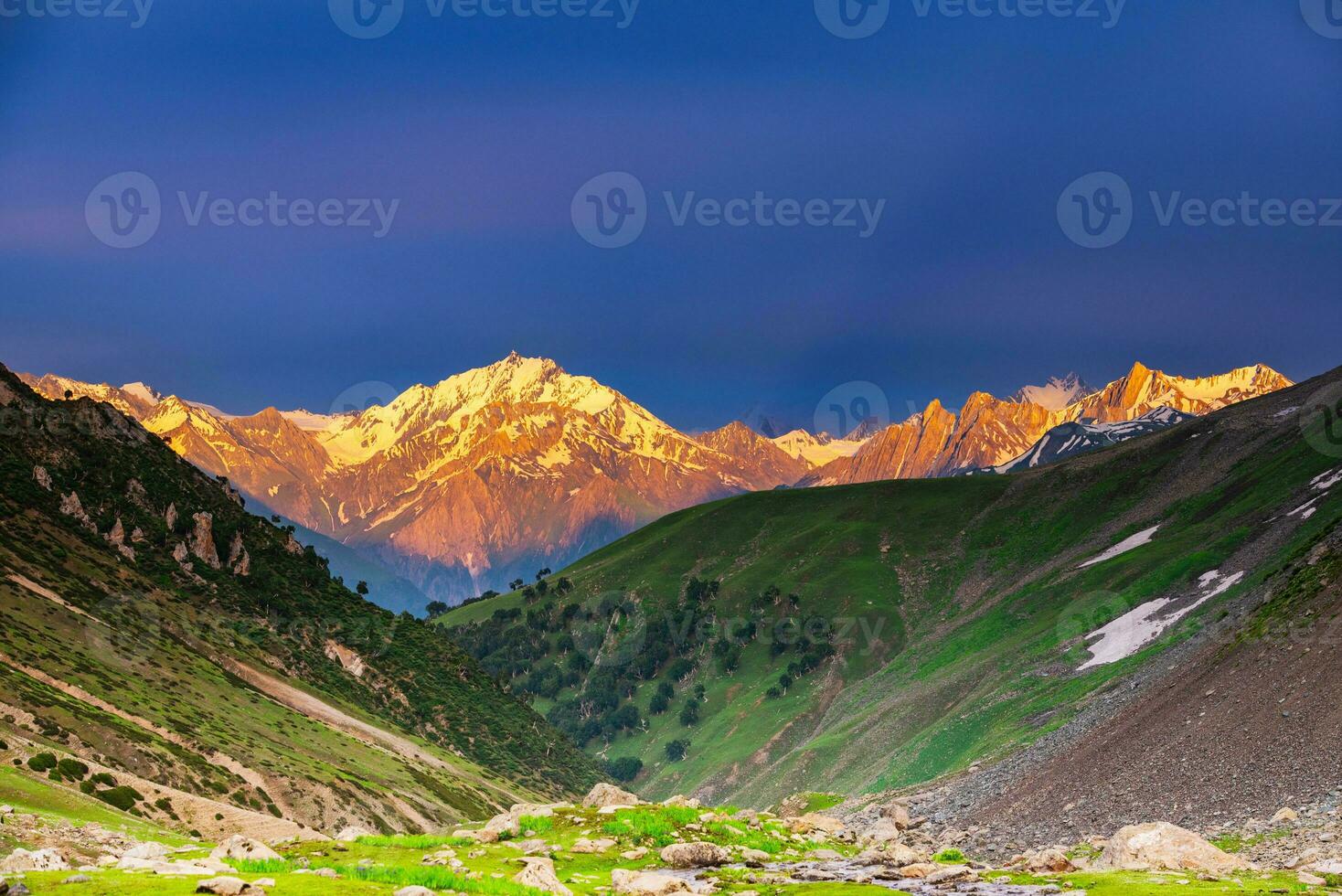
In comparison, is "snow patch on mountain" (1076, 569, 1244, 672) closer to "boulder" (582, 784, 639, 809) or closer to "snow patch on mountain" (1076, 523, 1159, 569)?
"snow patch on mountain" (1076, 523, 1159, 569)

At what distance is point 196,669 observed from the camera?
125000 mm

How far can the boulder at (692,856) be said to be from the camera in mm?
44312

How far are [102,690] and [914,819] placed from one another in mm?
71247

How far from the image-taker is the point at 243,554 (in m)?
181

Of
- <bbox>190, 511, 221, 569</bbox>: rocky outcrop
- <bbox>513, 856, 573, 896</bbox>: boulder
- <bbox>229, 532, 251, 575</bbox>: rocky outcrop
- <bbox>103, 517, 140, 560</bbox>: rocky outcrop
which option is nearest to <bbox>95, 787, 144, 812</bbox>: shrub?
<bbox>513, 856, 573, 896</bbox>: boulder

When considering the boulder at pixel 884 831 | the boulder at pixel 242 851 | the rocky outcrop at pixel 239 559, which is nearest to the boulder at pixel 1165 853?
the boulder at pixel 884 831

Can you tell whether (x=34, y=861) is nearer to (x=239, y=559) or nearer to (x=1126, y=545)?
(x=239, y=559)

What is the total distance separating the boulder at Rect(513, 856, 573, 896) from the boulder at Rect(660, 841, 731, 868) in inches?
355

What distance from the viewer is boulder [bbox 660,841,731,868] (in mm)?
44312

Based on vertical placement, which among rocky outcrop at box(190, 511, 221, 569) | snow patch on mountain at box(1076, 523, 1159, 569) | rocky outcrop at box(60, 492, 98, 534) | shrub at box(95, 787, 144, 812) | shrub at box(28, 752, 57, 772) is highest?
rocky outcrop at box(60, 492, 98, 534)

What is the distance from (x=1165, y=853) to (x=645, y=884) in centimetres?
2529

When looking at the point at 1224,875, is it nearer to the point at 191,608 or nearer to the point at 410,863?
the point at 410,863

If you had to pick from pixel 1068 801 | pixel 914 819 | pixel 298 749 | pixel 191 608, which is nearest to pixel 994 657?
pixel 914 819

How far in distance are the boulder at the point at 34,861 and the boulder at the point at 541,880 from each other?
13.3 meters
